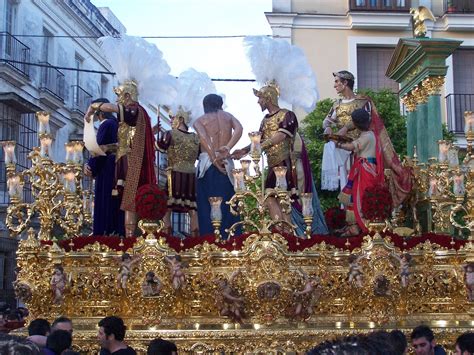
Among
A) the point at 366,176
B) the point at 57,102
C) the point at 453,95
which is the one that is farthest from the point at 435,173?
the point at 57,102

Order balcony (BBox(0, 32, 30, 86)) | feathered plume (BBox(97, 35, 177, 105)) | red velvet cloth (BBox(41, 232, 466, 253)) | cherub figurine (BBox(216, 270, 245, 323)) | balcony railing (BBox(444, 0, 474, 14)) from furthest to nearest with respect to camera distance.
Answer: balcony railing (BBox(444, 0, 474, 14)) → balcony (BBox(0, 32, 30, 86)) → feathered plume (BBox(97, 35, 177, 105)) → red velvet cloth (BBox(41, 232, 466, 253)) → cherub figurine (BBox(216, 270, 245, 323))

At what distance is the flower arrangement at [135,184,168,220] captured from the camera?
8695 millimetres

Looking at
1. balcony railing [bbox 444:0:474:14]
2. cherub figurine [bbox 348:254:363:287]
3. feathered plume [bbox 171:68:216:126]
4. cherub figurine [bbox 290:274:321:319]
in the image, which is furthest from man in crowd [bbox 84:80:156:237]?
balcony railing [bbox 444:0:474:14]

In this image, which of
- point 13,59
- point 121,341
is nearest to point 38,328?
point 121,341

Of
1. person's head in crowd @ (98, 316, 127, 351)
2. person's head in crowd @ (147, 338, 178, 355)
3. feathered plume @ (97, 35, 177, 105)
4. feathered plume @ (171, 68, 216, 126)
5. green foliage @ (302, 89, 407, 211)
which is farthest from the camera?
green foliage @ (302, 89, 407, 211)

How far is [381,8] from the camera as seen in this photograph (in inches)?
893

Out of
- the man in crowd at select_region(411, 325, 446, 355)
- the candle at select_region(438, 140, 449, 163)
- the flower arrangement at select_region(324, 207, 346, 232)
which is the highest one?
the candle at select_region(438, 140, 449, 163)

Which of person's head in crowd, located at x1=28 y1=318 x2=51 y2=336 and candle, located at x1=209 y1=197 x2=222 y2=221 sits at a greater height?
candle, located at x1=209 y1=197 x2=222 y2=221

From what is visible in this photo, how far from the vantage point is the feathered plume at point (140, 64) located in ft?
34.2

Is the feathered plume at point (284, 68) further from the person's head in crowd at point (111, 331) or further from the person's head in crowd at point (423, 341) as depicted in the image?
the person's head in crowd at point (111, 331)

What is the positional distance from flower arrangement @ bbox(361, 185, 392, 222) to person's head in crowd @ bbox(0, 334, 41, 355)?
20.0 feet

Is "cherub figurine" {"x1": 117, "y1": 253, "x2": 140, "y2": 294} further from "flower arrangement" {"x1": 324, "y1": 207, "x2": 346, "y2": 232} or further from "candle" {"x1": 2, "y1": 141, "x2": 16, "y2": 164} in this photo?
"flower arrangement" {"x1": 324, "y1": 207, "x2": 346, "y2": 232}

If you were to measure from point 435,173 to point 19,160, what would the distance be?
1379 cm

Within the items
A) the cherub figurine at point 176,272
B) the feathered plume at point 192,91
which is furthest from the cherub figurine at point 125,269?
→ the feathered plume at point 192,91
